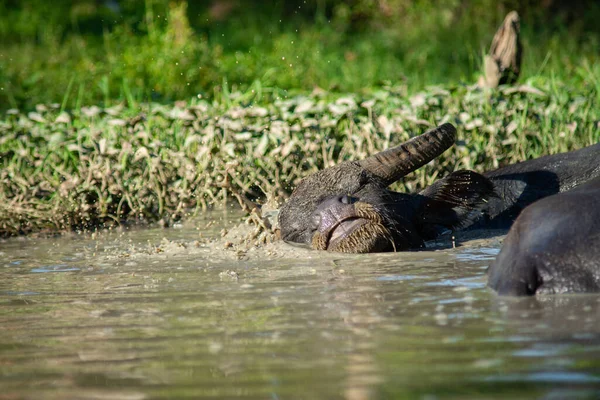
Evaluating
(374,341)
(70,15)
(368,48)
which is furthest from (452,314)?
(70,15)

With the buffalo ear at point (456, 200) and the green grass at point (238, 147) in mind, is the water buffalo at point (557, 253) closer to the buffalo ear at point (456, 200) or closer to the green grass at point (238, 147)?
the buffalo ear at point (456, 200)

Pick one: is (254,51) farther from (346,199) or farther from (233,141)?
(346,199)

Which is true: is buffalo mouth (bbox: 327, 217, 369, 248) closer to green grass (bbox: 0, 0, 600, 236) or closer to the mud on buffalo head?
the mud on buffalo head

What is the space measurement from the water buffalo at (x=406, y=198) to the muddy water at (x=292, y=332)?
0.20 metres

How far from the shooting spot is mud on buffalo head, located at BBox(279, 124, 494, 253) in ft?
17.6

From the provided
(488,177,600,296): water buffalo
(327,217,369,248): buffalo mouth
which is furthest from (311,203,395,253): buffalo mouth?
(488,177,600,296): water buffalo

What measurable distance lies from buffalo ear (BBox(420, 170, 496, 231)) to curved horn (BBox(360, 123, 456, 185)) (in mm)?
176

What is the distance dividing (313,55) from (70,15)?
624cm

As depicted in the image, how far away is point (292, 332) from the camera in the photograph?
11.2 ft

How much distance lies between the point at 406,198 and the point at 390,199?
0.17 metres

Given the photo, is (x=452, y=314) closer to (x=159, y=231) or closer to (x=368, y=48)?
(x=159, y=231)

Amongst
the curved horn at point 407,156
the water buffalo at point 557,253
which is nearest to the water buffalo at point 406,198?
the curved horn at point 407,156

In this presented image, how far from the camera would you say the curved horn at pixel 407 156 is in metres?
5.72

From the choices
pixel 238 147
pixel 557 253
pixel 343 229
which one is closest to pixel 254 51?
pixel 238 147
